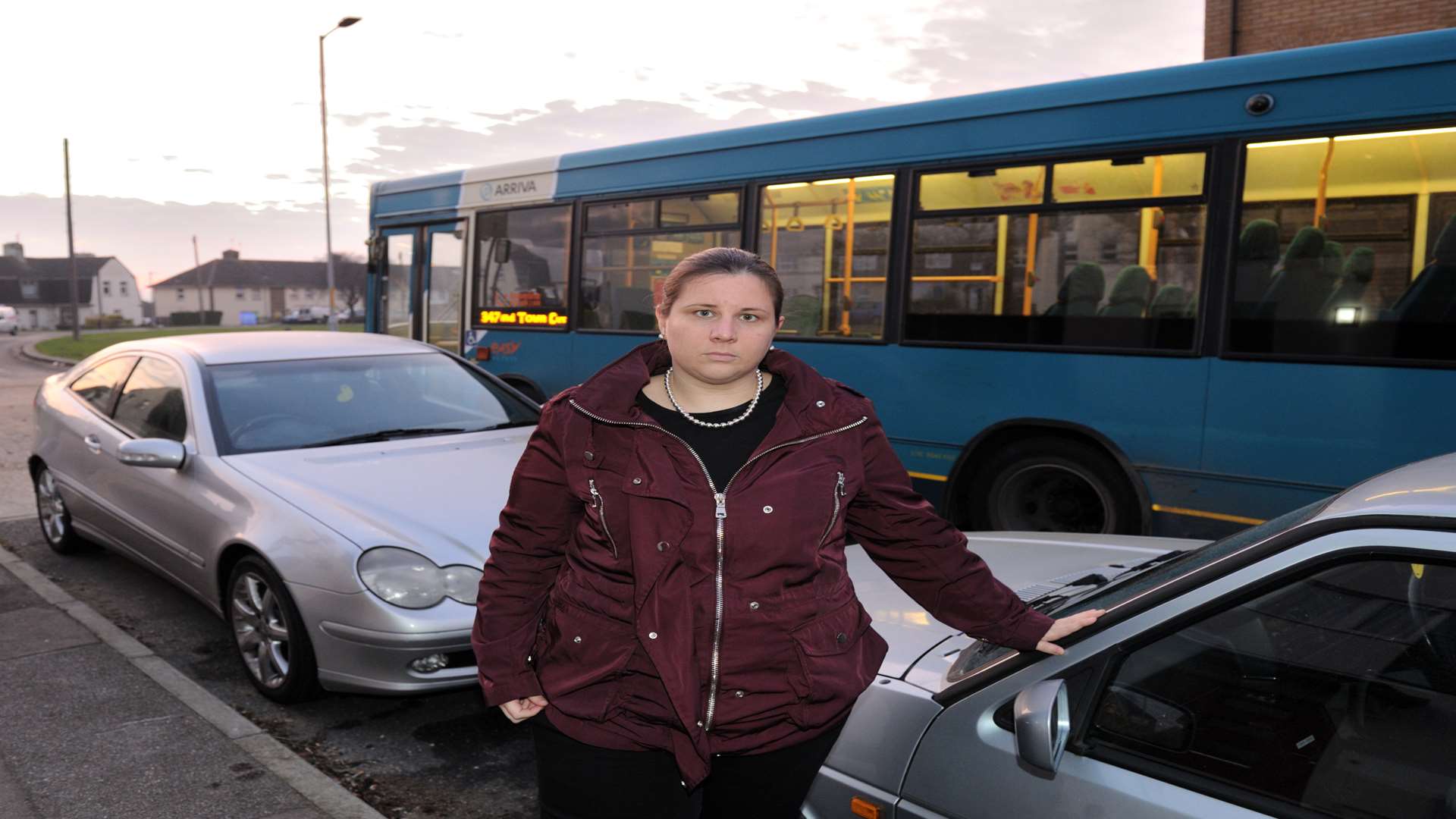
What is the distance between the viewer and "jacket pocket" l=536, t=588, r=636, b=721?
184cm

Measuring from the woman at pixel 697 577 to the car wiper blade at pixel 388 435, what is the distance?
3198 mm

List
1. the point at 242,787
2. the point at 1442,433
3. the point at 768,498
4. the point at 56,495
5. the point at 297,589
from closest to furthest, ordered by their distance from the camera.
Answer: the point at 768,498
the point at 242,787
the point at 297,589
the point at 1442,433
the point at 56,495

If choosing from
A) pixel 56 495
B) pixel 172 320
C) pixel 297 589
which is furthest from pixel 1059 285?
Answer: pixel 172 320

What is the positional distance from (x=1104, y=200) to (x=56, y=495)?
20.2 feet

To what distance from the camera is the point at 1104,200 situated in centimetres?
574

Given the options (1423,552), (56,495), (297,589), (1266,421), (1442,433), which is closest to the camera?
(1423,552)

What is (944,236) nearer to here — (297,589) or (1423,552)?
(297,589)

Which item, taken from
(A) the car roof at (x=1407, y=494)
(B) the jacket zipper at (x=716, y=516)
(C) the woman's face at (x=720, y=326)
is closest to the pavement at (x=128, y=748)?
(B) the jacket zipper at (x=716, y=516)

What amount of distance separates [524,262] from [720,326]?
7518 mm

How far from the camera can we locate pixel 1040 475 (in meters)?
6.04

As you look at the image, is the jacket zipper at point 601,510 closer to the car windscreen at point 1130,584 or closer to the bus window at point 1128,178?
the car windscreen at point 1130,584

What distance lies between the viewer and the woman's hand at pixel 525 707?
193 centimetres

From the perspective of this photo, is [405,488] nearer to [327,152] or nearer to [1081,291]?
[1081,291]

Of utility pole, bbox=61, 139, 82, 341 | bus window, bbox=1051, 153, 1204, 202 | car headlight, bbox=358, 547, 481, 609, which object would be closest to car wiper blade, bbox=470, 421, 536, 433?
car headlight, bbox=358, 547, 481, 609
